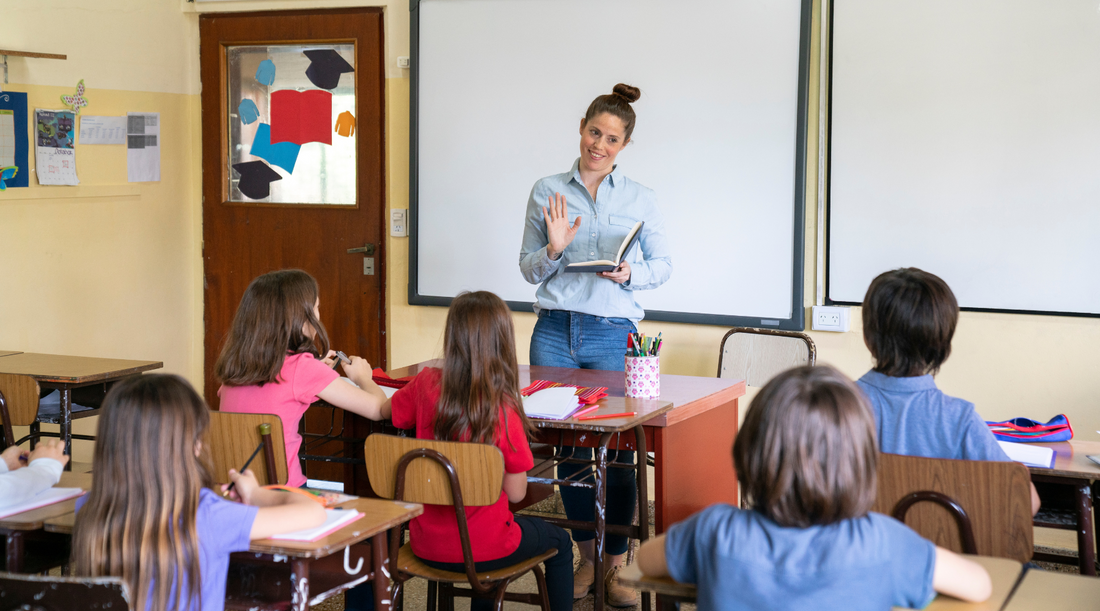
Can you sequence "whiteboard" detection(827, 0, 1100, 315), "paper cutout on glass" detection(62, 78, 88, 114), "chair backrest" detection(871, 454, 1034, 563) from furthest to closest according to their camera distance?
1. "paper cutout on glass" detection(62, 78, 88, 114)
2. "whiteboard" detection(827, 0, 1100, 315)
3. "chair backrest" detection(871, 454, 1034, 563)

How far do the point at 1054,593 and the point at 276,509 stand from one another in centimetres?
120

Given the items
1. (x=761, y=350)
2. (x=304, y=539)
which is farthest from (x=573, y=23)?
(x=304, y=539)

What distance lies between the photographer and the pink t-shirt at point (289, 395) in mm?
2303

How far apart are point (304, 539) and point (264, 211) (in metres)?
3.38

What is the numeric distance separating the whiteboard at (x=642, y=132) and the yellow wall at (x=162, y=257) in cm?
11

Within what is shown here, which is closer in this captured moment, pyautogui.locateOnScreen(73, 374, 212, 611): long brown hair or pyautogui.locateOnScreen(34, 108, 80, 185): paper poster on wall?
pyautogui.locateOnScreen(73, 374, 212, 611): long brown hair

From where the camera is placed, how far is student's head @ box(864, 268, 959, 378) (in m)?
1.78

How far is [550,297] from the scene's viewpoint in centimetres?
289

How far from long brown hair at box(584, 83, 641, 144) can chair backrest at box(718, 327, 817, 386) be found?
1.15 metres

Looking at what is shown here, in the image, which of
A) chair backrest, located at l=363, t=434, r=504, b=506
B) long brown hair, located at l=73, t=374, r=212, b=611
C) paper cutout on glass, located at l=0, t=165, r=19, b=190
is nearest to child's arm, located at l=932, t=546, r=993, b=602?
chair backrest, located at l=363, t=434, r=504, b=506

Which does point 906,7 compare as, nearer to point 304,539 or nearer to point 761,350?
point 761,350

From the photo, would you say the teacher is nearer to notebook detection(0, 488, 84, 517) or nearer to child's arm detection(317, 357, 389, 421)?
child's arm detection(317, 357, 389, 421)

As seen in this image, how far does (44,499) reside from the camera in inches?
69.9

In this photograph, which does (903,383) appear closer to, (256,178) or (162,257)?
(256,178)
